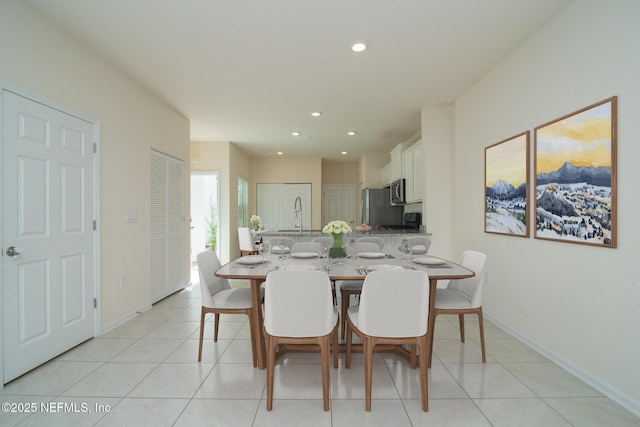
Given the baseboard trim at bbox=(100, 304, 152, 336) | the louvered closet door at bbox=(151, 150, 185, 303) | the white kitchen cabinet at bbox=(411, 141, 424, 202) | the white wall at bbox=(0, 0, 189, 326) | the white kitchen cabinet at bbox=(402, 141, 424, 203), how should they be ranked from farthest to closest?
the white kitchen cabinet at bbox=(402, 141, 424, 203) → the white kitchen cabinet at bbox=(411, 141, 424, 202) → the louvered closet door at bbox=(151, 150, 185, 303) → the baseboard trim at bbox=(100, 304, 152, 336) → the white wall at bbox=(0, 0, 189, 326)

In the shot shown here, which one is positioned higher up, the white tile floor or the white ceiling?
the white ceiling

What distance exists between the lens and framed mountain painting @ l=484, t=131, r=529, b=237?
9.18 ft

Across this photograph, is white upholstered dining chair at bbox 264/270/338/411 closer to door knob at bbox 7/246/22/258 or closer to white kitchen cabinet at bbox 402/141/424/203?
door knob at bbox 7/246/22/258

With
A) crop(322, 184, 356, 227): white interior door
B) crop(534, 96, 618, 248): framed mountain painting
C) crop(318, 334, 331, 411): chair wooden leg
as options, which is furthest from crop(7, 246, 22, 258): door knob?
crop(322, 184, 356, 227): white interior door

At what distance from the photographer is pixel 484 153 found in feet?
11.4

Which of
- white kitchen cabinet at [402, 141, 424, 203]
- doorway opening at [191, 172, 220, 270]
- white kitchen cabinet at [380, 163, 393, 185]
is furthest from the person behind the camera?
doorway opening at [191, 172, 220, 270]

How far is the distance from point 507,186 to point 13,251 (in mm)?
4063

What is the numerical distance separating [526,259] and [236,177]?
5.65 m

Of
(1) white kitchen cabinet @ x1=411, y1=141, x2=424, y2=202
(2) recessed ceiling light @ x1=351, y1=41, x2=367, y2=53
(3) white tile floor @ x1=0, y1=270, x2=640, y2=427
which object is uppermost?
(2) recessed ceiling light @ x1=351, y1=41, x2=367, y2=53

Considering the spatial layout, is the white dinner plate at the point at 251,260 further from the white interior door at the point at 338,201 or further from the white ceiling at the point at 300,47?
the white interior door at the point at 338,201

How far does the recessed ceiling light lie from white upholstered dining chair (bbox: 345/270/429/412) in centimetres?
205

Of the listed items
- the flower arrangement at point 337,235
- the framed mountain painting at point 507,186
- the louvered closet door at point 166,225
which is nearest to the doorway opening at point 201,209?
the louvered closet door at point 166,225

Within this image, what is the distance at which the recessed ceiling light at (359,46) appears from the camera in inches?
108

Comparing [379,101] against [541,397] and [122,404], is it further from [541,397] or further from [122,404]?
[122,404]
